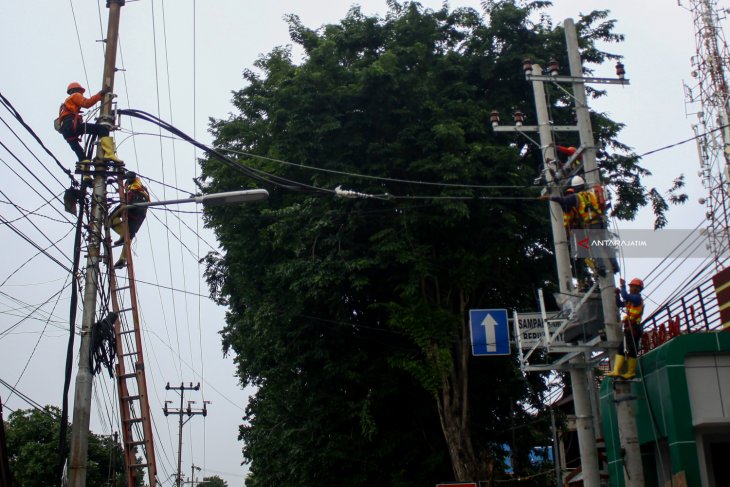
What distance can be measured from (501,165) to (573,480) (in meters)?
15.1

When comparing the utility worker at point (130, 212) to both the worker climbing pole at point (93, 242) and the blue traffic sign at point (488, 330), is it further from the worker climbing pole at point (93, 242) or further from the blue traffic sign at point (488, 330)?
the blue traffic sign at point (488, 330)

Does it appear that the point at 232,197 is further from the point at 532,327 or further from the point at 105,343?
the point at 532,327

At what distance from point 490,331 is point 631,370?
2873 millimetres

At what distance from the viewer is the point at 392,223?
760 inches

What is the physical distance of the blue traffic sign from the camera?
46.0 ft

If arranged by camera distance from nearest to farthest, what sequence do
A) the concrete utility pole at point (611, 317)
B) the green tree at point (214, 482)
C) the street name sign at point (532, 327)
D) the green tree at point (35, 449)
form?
1. the concrete utility pole at point (611, 317)
2. the street name sign at point (532, 327)
3. the green tree at point (35, 449)
4. the green tree at point (214, 482)

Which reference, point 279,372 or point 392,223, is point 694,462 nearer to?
point 392,223

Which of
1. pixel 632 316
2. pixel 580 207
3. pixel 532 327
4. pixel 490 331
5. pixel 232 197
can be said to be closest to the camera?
pixel 232 197

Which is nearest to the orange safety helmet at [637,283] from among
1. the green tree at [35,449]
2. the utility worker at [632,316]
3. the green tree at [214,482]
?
the utility worker at [632,316]

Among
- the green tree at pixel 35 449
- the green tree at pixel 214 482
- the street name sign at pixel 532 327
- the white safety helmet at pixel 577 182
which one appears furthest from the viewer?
the green tree at pixel 214 482

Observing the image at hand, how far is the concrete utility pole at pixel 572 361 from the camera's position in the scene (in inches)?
478

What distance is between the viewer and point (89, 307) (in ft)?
35.9

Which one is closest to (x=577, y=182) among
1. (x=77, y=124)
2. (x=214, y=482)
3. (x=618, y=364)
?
(x=618, y=364)

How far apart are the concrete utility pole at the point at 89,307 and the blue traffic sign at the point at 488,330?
641 cm
